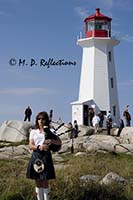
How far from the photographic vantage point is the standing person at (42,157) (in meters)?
7.52

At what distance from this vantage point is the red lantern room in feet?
128

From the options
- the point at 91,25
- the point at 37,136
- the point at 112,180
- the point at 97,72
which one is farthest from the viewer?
the point at 91,25

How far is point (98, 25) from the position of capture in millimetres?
39281

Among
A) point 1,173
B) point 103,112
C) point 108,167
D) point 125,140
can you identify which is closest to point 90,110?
point 103,112

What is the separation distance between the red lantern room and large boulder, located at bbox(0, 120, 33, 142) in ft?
44.2

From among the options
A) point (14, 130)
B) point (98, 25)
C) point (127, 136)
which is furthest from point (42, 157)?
point (98, 25)

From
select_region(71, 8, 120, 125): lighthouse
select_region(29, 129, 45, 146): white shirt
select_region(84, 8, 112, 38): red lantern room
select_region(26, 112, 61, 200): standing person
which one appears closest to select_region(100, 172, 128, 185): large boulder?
select_region(26, 112, 61, 200): standing person

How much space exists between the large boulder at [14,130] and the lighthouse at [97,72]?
8.27 meters

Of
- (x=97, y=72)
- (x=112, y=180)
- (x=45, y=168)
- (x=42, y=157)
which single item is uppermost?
(x=97, y=72)

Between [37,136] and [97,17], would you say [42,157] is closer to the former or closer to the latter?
[37,136]

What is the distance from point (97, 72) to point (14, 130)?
1187 centimetres

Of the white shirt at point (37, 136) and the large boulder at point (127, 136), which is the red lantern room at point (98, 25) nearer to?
the large boulder at point (127, 136)

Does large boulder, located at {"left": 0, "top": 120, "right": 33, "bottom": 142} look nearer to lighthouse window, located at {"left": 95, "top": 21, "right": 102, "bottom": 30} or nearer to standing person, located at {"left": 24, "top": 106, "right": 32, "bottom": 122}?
standing person, located at {"left": 24, "top": 106, "right": 32, "bottom": 122}

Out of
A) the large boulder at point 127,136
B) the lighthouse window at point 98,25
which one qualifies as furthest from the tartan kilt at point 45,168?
the lighthouse window at point 98,25
